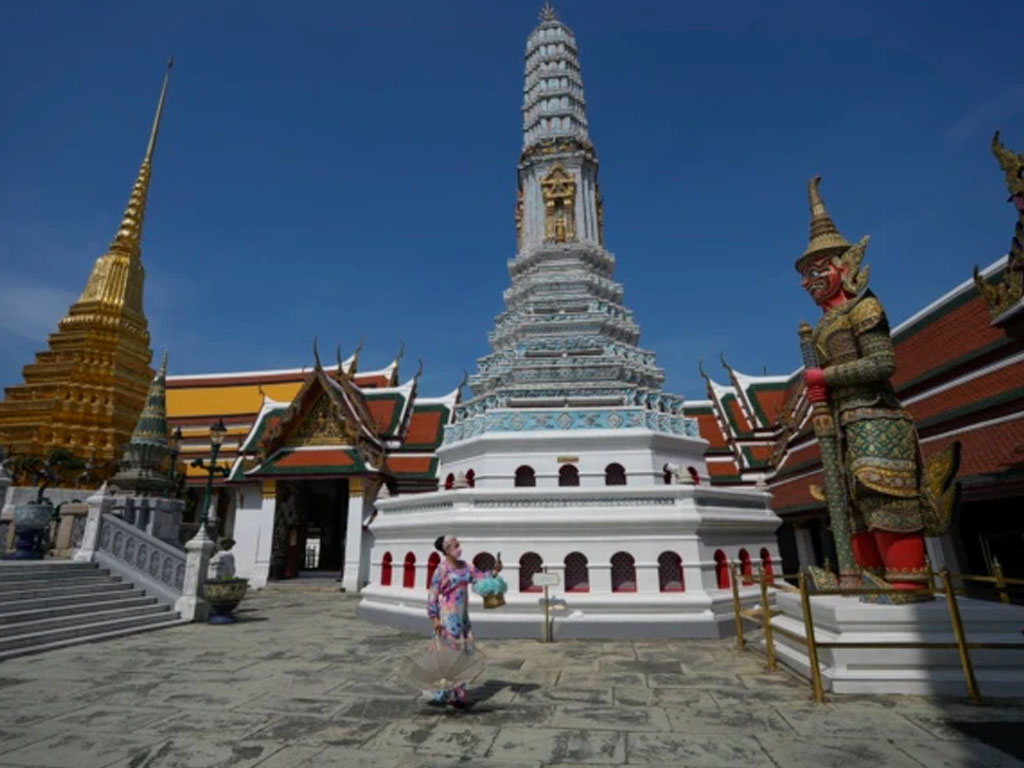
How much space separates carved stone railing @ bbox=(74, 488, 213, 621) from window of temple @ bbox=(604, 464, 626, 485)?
30.7 ft

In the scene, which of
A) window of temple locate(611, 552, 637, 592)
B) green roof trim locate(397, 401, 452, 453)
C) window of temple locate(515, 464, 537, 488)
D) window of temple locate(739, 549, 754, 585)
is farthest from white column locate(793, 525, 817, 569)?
green roof trim locate(397, 401, 452, 453)

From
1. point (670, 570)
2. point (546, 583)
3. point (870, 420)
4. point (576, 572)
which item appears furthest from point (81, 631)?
point (870, 420)

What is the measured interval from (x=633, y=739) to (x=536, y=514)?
662 cm

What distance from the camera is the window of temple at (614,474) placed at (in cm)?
1412

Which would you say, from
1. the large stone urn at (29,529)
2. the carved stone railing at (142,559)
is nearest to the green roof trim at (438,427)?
the carved stone railing at (142,559)

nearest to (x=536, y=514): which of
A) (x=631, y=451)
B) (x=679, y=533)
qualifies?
(x=679, y=533)

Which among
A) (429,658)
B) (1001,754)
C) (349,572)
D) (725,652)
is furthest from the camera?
(349,572)

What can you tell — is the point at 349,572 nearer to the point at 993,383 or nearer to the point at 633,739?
the point at 633,739

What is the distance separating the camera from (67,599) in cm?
1067

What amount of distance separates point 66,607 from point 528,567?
8516 millimetres

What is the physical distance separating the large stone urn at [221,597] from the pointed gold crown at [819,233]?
1266 cm

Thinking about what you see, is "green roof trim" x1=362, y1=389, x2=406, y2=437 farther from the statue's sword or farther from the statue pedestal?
the statue pedestal

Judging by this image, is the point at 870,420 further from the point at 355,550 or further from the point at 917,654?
the point at 355,550

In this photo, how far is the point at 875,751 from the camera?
4.31 meters
